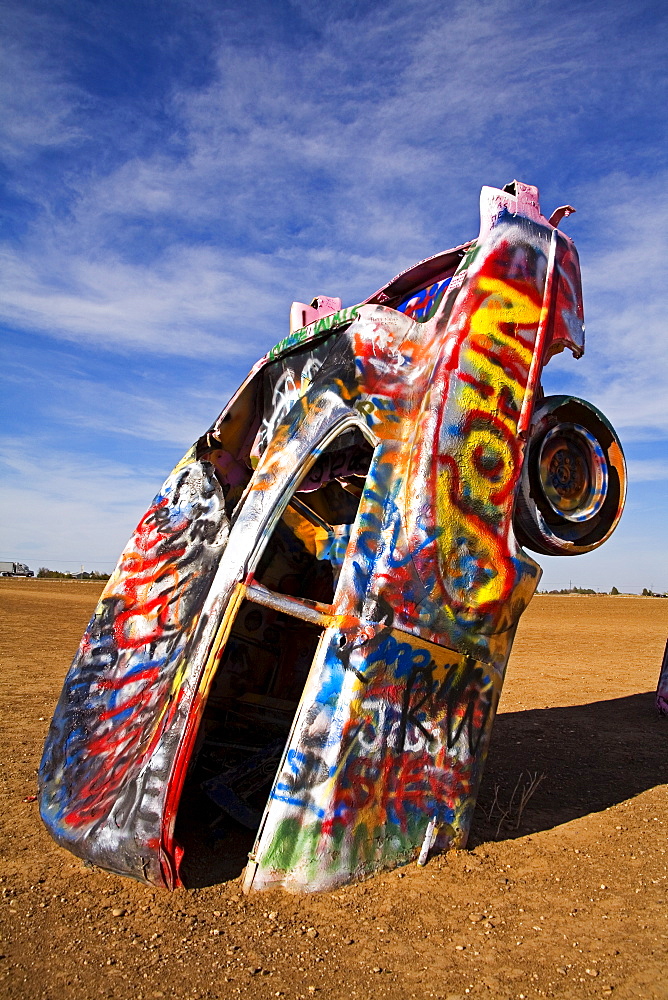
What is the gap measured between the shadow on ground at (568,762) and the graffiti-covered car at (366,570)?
1052 mm

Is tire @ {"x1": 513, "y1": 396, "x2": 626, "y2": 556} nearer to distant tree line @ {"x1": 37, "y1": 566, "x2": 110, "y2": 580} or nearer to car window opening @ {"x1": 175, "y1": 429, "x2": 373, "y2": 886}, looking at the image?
car window opening @ {"x1": 175, "y1": 429, "x2": 373, "y2": 886}

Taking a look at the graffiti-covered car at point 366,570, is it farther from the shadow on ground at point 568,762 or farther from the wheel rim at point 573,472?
the shadow on ground at point 568,762

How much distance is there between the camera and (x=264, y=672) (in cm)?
631

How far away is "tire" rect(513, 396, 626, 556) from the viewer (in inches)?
191

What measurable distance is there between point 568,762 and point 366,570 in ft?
12.3

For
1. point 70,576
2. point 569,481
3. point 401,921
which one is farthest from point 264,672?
point 70,576

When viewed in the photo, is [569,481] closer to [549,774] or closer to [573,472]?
[573,472]

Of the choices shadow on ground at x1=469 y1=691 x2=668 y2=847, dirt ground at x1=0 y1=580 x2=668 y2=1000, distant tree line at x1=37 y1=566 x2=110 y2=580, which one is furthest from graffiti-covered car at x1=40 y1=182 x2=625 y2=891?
distant tree line at x1=37 y1=566 x2=110 y2=580

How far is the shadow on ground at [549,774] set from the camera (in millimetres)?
4383

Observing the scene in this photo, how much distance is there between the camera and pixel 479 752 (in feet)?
14.0

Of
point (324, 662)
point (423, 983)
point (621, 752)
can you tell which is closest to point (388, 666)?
point (324, 662)

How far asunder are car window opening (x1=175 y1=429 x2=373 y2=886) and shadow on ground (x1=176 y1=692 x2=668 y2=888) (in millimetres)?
18

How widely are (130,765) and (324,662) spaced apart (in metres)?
1.26

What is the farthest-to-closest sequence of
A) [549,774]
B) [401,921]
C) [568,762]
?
[568,762]
[549,774]
[401,921]
